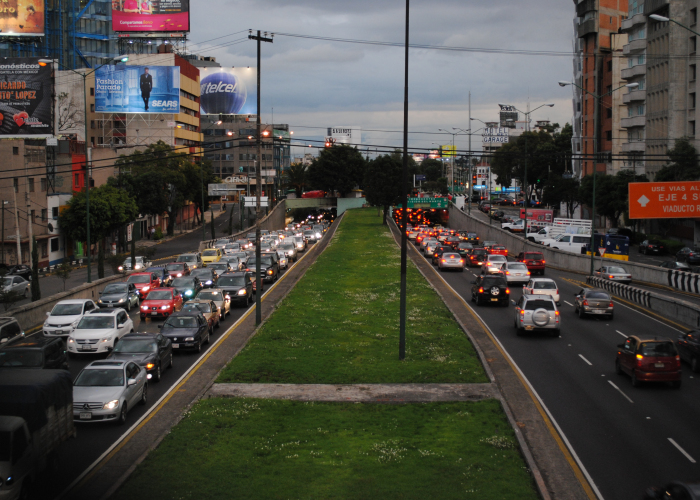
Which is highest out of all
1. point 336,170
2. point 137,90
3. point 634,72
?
point 137,90

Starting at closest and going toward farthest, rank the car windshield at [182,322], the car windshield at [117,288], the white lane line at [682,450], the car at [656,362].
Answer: the white lane line at [682,450], the car at [656,362], the car windshield at [182,322], the car windshield at [117,288]

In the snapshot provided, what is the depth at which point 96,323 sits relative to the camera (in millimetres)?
26469

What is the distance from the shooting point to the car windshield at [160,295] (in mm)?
34250

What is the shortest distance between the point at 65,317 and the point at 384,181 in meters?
78.4

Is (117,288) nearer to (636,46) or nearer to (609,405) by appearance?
(609,405)

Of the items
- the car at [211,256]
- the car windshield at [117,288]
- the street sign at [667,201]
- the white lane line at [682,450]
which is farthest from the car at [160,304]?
the white lane line at [682,450]

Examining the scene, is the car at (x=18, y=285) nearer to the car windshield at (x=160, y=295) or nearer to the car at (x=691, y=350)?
the car windshield at (x=160, y=295)

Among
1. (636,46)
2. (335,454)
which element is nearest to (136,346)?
(335,454)

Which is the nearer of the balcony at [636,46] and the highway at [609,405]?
the highway at [609,405]

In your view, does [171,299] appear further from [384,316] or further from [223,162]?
[223,162]

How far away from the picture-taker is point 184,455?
48.9 feet

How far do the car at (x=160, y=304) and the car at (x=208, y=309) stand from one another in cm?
258

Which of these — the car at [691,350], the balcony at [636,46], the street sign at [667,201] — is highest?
the balcony at [636,46]

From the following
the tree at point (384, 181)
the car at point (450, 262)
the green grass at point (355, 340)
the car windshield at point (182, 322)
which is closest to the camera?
the green grass at point (355, 340)
